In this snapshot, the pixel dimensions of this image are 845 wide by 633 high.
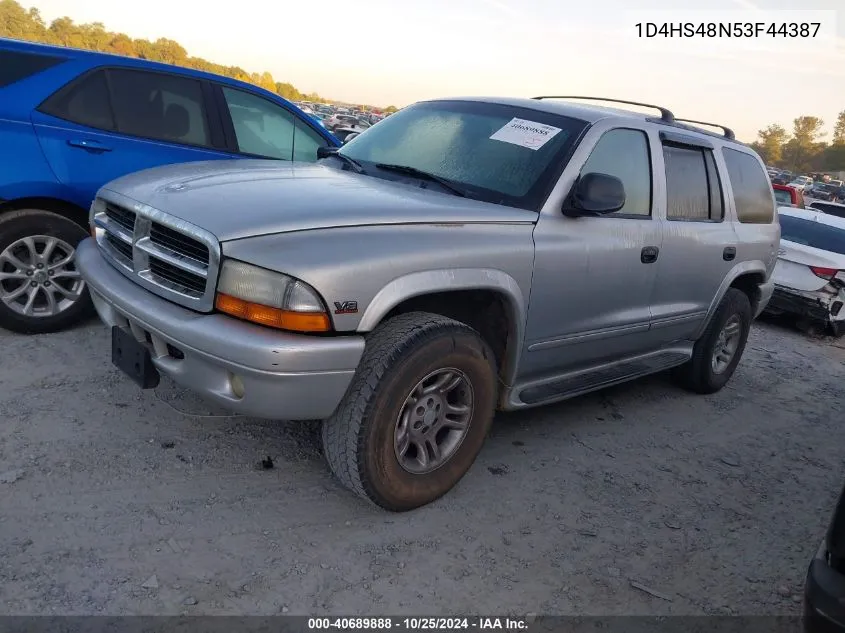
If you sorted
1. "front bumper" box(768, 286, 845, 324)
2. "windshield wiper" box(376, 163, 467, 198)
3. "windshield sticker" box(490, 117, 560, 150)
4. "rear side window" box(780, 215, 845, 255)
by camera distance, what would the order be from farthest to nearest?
"rear side window" box(780, 215, 845, 255)
"front bumper" box(768, 286, 845, 324)
"windshield sticker" box(490, 117, 560, 150)
"windshield wiper" box(376, 163, 467, 198)

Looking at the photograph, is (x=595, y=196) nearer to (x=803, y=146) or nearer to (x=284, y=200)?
(x=284, y=200)

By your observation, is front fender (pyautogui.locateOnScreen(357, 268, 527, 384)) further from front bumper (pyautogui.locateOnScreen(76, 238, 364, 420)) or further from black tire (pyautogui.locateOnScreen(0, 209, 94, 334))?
black tire (pyautogui.locateOnScreen(0, 209, 94, 334))

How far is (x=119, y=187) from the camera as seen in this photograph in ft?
10.8

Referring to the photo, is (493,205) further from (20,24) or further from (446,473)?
(20,24)

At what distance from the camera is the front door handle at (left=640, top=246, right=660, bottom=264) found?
3775mm

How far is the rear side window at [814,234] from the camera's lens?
26.6 ft

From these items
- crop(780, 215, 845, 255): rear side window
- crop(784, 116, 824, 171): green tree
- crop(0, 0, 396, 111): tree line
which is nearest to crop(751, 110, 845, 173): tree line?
crop(784, 116, 824, 171): green tree

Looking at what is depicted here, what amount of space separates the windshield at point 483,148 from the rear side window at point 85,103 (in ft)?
5.57

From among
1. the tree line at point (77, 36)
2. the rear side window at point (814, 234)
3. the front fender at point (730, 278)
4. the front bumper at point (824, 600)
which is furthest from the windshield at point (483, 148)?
the tree line at point (77, 36)

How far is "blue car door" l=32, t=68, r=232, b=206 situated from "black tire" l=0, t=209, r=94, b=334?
0.21 m

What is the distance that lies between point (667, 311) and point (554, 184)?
133 centimetres

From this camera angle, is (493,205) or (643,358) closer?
(493,205)

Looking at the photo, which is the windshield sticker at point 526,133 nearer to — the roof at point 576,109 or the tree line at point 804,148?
the roof at point 576,109

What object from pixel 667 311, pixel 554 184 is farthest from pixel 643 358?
pixel 554 184
